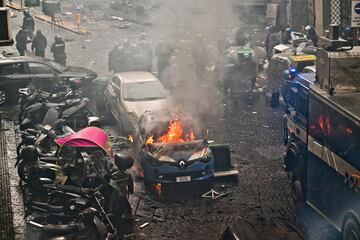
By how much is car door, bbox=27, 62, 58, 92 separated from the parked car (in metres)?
2.63

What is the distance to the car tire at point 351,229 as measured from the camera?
352 inches

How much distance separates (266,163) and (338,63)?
4430mm

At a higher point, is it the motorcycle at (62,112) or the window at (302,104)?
the window at (302,104)

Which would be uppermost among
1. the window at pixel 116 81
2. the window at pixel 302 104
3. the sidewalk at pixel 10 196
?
the window at pixel 302 104

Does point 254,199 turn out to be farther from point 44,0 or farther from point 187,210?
point 44,0

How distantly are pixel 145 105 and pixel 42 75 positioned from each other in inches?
204

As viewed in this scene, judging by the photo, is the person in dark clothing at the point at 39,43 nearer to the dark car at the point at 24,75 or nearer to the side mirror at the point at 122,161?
the dark car at the point at 24,75

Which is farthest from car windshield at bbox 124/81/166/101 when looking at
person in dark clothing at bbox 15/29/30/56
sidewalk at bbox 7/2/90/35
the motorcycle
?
sidewalk at bbox 7/2/90/35

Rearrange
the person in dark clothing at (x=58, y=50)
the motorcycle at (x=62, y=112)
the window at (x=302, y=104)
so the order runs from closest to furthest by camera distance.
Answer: the window at (x=302, y=104), the motorcycle at (x=62, y=112), the person in dark clothing at (x=58, y=50)

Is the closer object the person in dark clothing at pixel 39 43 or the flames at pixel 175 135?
the flames at pixel 175 135

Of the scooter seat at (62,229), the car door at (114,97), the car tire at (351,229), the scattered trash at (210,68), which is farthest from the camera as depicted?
the scattered trash at (210,68)

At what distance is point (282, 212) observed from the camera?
1163 cm

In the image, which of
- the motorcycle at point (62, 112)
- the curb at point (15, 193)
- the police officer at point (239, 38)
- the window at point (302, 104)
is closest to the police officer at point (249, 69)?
the police officer at point (239, 38)

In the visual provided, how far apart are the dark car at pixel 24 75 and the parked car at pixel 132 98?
2.39 m
